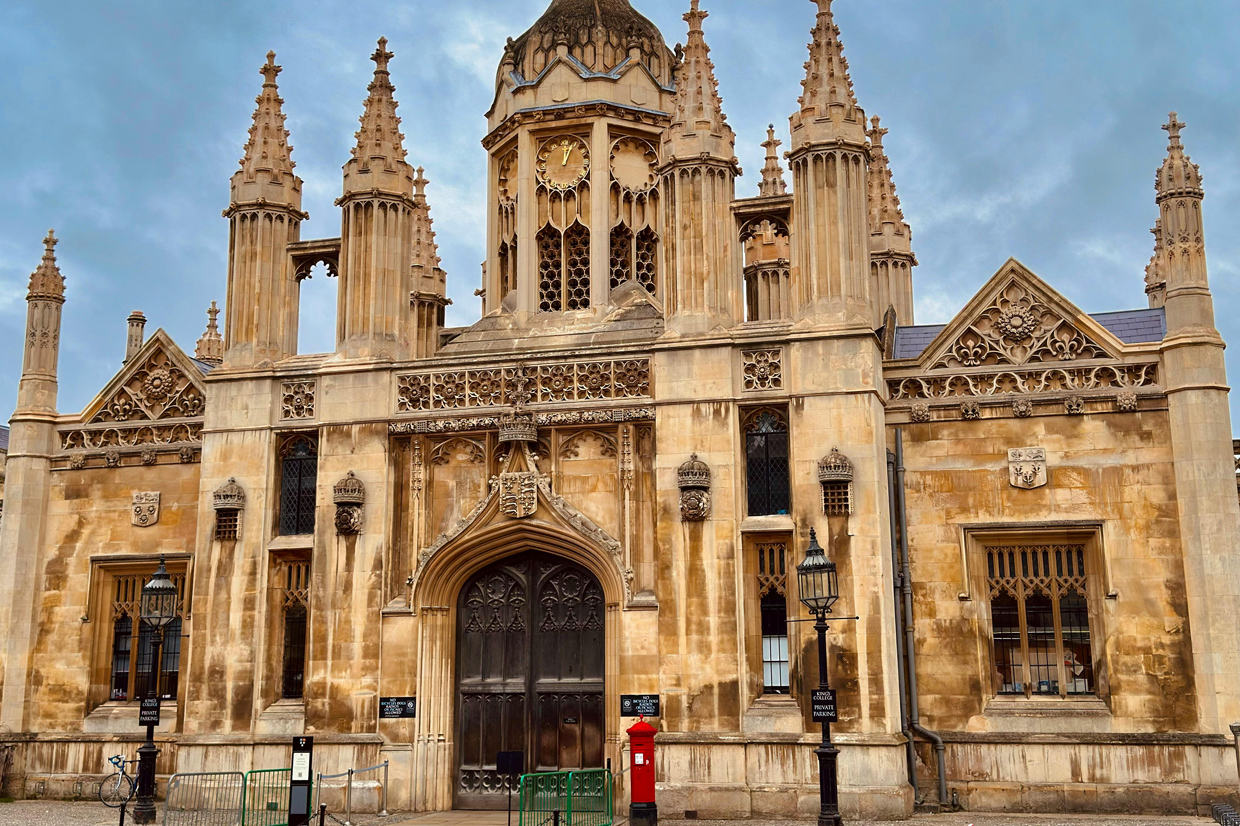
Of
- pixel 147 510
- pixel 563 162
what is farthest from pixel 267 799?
pixel 563 162

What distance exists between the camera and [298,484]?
2494 centimetres

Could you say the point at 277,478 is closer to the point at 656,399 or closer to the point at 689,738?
the point at 656,399

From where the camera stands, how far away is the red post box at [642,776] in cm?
1898

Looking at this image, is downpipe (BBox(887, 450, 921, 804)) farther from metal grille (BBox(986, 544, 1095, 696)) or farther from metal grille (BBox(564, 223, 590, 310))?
metal grille (BBox(564, 223, 590, 310))

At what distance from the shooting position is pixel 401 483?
953 inches

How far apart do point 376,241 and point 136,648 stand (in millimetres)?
9862

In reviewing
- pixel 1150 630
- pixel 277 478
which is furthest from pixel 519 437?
pixel 1150 630

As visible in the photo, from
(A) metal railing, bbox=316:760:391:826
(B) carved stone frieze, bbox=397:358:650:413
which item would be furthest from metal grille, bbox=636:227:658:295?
(A) metal railing, bbox=316:760:391:826

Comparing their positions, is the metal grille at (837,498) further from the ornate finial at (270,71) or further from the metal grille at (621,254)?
the ornate finial at (270,71)

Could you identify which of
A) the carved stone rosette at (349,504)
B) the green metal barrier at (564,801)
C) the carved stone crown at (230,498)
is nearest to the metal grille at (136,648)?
the carved stone crown at (230,498)

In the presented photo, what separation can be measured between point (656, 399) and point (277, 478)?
7.77 m

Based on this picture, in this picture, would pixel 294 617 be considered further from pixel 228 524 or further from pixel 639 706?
pixel 639 706

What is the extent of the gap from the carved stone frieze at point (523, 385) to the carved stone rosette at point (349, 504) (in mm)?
1760

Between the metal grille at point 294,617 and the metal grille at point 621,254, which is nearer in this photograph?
the metal grille at point 294,617
